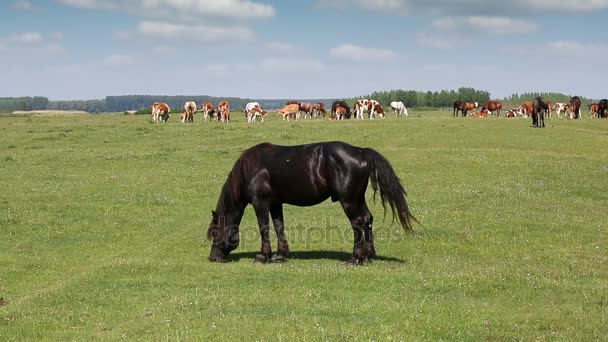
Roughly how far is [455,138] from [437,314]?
3363 centimetres

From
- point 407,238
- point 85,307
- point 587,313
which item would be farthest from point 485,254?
point 85,307

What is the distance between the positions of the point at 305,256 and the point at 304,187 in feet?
7.23

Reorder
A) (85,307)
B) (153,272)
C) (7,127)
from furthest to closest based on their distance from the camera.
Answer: (7,127) → (153,272) → (85,307)

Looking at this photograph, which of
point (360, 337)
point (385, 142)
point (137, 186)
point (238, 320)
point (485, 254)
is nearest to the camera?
point (360, 337)

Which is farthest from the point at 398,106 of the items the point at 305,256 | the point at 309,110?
the point at 305,256

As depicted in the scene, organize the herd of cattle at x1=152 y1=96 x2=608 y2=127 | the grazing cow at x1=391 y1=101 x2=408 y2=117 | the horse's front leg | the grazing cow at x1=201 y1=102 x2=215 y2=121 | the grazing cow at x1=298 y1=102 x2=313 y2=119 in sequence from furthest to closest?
the grazing cow at x1=391 y1=101 x2=408 y2=117 → the grazing cow at x1=298 y1=102 x2=313 y2=119 → the grazing cow at x1=201 y1=102 x2=215 y2=121 → the herd of cattle at x1=152 y1=96 x2=608 y2=127 → the horse's front leg

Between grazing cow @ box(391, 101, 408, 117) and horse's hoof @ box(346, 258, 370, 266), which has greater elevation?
grazing cow @ box(391, 101, 408, 117)

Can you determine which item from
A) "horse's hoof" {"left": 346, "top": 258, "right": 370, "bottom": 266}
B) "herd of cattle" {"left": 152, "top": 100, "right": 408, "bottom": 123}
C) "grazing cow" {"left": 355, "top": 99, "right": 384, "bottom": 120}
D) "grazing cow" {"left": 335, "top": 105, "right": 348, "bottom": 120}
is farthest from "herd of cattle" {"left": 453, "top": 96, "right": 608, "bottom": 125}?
"horse's hoof" {"left": 346, "top": 258, "right": 370, "bottom": 266}

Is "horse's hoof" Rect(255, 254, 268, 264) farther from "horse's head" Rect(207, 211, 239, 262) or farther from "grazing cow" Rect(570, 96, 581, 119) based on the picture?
"grazing cow" Rect(570, 96, 581, 119)

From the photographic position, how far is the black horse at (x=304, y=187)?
15078 millimetres

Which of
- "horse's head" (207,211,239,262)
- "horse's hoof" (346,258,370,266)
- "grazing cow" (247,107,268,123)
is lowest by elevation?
"horse's hoof" (346,258,370,266)

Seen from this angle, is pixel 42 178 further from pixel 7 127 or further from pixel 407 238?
pixel 7 127

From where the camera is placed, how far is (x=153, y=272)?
568 inches

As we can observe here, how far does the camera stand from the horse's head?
16.0 meters
